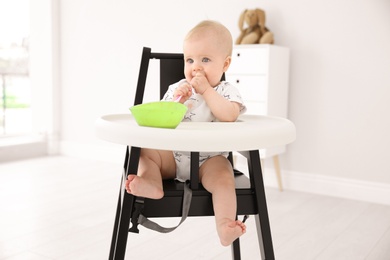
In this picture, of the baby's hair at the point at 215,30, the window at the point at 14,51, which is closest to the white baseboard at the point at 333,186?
the baby's hair at the point at 215,30

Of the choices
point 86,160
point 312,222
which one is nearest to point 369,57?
point 312,222

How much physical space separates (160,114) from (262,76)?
1831mm

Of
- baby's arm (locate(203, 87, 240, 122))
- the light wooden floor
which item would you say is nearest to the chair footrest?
baby's arm (locate(203, 87, 240, 122))

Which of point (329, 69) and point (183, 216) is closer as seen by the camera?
point (183, 216)

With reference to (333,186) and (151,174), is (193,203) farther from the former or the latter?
(333,186)

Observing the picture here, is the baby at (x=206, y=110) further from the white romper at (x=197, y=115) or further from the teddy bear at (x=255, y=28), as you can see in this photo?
the teddy bear at (x=255, y=28)

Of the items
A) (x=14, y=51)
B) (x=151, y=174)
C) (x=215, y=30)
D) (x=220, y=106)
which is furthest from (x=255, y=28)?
(x=14, y=51)

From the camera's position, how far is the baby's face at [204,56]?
130 cm

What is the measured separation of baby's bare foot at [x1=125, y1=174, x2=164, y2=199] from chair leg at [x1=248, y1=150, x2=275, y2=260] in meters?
0.26

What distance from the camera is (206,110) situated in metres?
1.33

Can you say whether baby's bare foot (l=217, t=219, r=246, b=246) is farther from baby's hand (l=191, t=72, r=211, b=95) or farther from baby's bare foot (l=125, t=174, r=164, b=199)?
baby's hand (l=191, t=72, r=211, b=95)

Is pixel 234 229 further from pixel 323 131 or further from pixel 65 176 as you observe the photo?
pixel 65 176

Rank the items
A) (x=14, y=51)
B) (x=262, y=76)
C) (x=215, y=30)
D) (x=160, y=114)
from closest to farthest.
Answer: (x=160, y=114), (x=215, y=30), (x=262, y=76), (x=14, y=51)

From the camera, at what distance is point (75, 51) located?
4.01m
